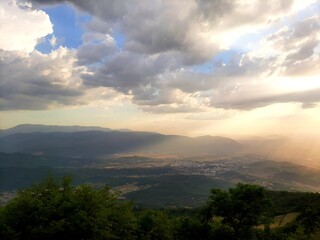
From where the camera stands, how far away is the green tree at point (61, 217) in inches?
1625

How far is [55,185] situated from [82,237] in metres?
10.7

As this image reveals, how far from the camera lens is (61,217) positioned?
1706 inches

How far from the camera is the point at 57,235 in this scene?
41812mm

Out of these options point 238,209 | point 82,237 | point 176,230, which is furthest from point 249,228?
point 82,237

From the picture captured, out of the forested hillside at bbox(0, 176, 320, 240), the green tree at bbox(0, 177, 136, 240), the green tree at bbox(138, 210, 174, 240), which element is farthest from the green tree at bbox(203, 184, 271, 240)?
the green tree at bbox(0, 177, 136, 240)

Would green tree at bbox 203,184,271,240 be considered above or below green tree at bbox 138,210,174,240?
above

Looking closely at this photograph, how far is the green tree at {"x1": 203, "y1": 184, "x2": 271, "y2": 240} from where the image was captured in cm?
4966

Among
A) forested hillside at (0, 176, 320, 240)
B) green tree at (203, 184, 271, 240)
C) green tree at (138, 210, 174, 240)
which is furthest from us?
green tree at (138, 210, 174, 240)

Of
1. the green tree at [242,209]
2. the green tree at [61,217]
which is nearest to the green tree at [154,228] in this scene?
the green tree at [61,217]

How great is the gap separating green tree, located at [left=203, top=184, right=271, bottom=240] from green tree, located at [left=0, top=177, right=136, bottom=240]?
14255 mm

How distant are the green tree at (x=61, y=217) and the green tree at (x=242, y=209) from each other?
14.3 metres

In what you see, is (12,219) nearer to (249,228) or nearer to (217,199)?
(217,199)

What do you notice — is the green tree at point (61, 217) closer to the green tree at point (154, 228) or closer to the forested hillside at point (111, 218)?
the forested hillside at point (111, 218)

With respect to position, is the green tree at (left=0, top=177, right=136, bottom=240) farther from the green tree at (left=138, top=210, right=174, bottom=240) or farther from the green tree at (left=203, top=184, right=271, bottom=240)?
the green tree at (left=203, top=184, right=271, bottom=240)
